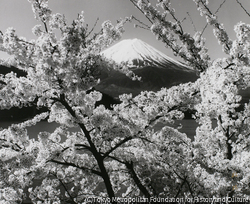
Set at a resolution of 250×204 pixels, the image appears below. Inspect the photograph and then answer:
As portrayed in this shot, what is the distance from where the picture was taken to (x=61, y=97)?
473 cm

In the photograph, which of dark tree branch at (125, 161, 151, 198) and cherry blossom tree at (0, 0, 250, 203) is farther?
dark tree branch at (125, 161, 151, 198)

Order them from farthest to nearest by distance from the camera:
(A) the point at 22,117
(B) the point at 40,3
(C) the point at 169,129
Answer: (A) the point at 22,117, (C) the point at 169,129, (B) the point at 40,3

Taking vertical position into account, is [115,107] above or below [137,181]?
above

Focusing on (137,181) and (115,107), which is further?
(137,181)

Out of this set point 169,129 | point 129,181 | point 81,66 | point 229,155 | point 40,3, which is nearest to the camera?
point 81,66

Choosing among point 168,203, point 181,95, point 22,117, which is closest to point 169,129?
point 181,95

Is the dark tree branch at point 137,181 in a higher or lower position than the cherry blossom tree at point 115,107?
lower

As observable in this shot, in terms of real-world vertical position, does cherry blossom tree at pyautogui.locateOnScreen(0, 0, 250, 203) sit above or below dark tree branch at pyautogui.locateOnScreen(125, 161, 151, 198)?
above

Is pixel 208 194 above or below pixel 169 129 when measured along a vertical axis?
below

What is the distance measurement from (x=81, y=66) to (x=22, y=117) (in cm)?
10956

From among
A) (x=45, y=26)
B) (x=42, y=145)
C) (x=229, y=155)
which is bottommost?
(x=229, y=155)

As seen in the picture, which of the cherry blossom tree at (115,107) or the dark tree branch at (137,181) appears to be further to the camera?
the dark tree branch at (137,181)

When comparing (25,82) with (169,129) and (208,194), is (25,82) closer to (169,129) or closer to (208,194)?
(169,129)

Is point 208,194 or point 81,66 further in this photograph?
point 208,194
